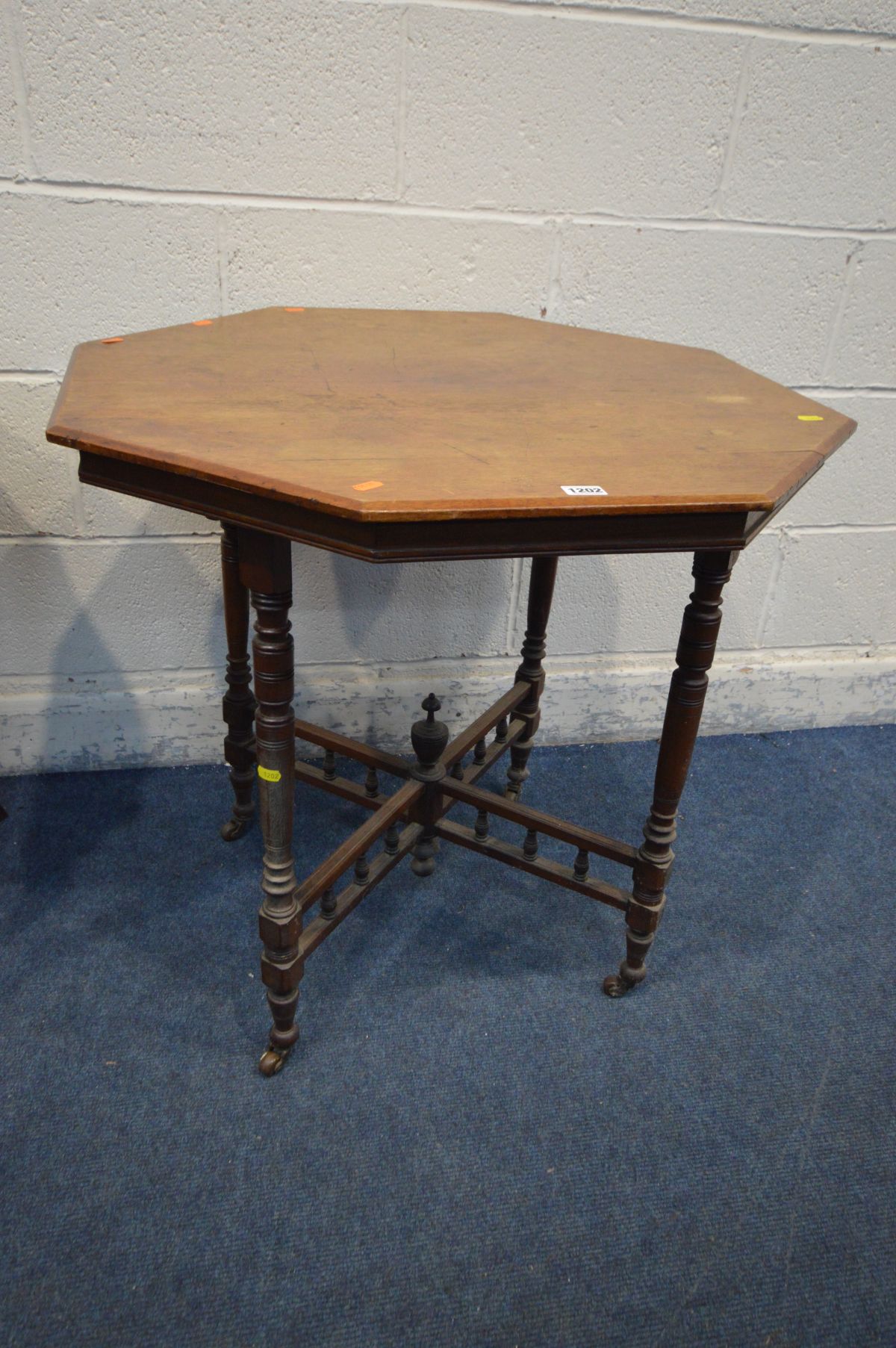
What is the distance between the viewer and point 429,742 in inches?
64.2

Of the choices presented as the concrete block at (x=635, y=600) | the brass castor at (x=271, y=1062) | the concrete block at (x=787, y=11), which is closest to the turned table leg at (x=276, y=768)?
the brass castor at (x=271, y=1062)

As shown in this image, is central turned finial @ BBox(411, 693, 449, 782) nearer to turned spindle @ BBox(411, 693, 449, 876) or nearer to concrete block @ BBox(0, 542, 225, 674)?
turned spindle @ BBox(411, 693, 449, 876)

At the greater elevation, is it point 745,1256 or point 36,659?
point 36,659

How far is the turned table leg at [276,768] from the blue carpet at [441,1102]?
13 cm

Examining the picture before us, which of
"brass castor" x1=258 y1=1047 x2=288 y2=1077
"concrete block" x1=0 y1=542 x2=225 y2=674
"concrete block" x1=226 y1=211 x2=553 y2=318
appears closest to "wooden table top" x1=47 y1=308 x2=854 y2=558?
"concrete block" x1=226 y1=211 x2=553 y2=318

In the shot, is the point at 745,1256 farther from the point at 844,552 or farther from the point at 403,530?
the point at 844,552

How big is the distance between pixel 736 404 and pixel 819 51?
881 mm

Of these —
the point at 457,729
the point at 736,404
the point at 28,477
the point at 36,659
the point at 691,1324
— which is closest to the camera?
the point at 691,1324

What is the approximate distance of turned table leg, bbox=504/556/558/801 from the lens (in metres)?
1.82

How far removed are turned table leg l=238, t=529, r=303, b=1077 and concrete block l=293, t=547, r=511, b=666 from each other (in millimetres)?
714

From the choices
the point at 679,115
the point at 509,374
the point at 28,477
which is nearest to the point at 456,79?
the point at 679,115

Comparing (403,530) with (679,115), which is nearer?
(403,530)

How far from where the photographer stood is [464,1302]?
1111mm

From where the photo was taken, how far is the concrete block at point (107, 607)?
5.97 ft
